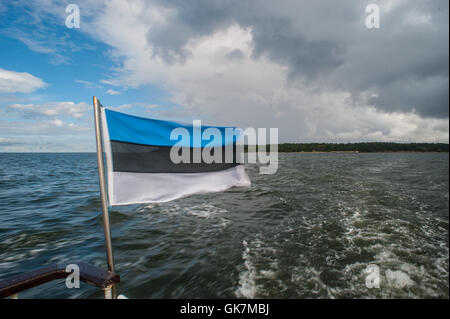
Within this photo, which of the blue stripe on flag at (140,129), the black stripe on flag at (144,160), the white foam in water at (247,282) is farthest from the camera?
the white foam in water at (247,282)

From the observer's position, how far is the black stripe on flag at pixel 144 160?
3.76 metres

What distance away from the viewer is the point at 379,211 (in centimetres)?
1032

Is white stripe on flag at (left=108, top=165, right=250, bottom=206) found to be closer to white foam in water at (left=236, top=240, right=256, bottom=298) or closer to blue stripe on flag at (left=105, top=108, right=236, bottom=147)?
blue stripe on flag at (left=105, top=108, right=236, bottom=147)

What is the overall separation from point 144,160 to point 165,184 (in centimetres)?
66

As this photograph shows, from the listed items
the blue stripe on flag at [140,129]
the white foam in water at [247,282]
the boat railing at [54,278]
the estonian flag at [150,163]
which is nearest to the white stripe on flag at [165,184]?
the estonian flag at [150,163]

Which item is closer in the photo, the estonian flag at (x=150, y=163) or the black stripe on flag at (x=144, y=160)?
the estonian flag at (x=150, y=163)

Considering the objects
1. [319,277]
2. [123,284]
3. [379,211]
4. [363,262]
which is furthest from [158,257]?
[379,211]

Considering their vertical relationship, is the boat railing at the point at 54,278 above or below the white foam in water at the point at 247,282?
above

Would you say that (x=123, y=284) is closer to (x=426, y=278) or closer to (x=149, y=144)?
(x=149, y=144)

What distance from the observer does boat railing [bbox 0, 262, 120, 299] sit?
2.78 meters

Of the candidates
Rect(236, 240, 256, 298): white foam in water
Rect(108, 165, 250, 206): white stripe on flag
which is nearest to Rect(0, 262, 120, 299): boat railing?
Rect(108, 165, 250, 206): white stripe on flag

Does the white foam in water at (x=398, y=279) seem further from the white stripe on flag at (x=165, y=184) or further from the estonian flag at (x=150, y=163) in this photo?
the estonian flag at (x=150, y=163)

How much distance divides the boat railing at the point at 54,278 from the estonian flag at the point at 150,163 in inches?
40.0

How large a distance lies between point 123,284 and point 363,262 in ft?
19.2
